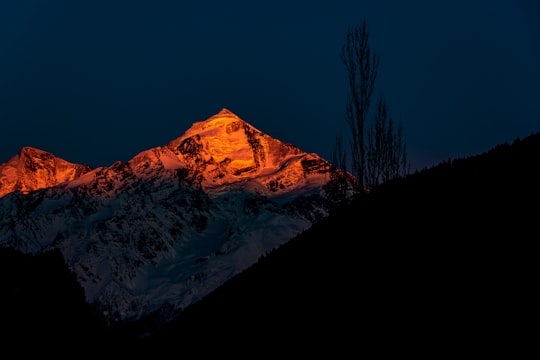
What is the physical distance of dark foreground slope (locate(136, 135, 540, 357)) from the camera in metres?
9.90

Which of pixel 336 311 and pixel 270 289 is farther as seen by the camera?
pixel 270 289

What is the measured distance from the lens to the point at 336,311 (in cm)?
1239

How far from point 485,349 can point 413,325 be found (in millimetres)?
1453

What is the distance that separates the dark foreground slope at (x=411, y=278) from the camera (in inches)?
390

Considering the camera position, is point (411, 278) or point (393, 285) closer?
point (411, 278)

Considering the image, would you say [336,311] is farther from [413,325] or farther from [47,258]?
[47,258]

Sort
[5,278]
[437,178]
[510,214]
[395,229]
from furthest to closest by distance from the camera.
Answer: [5,278], [437,178], [395,229], [510,214]

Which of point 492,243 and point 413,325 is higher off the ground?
Result: point 492,243

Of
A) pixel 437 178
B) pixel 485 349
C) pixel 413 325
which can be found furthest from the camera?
pixel 437 178

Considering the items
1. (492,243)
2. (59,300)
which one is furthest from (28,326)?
(492,243)

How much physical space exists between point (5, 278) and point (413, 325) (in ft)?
41.8

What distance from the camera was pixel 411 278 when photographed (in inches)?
456

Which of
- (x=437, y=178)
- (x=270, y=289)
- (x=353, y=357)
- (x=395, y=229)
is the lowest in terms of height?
(x=353, y=357)

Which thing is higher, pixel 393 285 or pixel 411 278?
pixel 411 278
